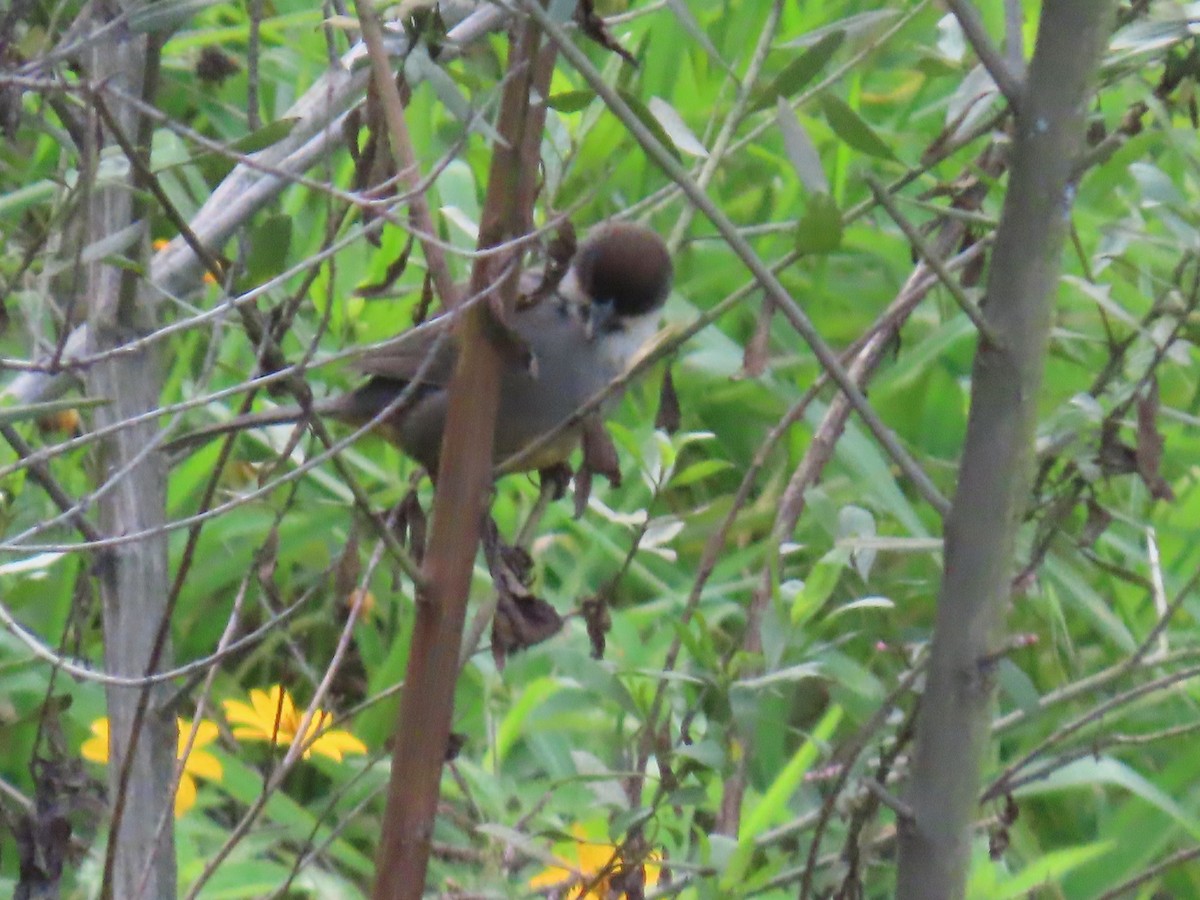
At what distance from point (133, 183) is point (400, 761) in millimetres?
715

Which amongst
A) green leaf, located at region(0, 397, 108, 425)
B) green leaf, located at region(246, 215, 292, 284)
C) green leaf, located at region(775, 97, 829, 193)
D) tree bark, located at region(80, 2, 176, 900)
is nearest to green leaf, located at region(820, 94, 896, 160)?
green leaf, located at region(775, 97, 829, 193)

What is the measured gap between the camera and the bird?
263 cm

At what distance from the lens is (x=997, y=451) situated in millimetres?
1201

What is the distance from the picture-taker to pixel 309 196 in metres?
2.98

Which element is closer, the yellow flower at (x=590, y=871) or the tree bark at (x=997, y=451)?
the tree bark at (x=997, y=451)

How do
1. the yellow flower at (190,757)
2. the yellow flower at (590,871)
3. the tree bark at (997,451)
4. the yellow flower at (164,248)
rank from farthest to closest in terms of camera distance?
the yellow flower at (190,757), the yellow flower at (164,248), the yellow flower at (590,871), the tree bark at (997,451)

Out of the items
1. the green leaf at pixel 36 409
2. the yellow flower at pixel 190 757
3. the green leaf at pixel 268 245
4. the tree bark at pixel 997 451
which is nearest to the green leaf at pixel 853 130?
the tree bark at pixel 997 451

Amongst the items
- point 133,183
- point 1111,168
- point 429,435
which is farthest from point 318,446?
point 1111,168

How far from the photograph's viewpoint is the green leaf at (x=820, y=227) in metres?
1.20

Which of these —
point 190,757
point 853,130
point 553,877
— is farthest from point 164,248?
point 853,130

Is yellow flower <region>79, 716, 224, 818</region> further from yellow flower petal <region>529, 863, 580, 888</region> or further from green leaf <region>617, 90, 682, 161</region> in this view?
green leaf <region>617, 90, 682, 161</region>

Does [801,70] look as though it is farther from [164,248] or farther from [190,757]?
[190,757]

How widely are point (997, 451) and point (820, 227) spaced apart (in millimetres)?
218

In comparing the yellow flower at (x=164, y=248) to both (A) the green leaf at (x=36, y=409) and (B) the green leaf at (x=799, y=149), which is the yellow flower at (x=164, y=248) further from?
(B) the green leaf at (x=799, y=149)
